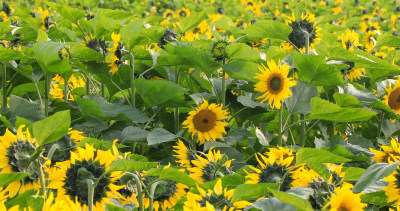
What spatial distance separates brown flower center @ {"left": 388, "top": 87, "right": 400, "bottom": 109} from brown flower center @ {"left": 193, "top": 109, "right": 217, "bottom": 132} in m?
0.76

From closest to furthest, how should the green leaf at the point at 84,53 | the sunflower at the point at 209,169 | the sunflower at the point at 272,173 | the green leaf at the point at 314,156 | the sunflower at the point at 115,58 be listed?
the green leaf at the point at 314,156
the sunflower at the point at 272,173
the sunflower at the point at 209,169
the green leaf at the point at 84,53
the sunflower at the point at 115,58

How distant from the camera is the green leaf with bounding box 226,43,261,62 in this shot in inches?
76.4

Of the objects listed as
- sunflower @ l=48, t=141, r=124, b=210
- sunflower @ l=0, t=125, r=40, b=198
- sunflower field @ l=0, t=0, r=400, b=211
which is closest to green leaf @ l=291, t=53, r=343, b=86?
sunflower field @ l=0, t=0, r=400, b=211

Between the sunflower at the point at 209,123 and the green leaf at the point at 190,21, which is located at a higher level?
the green leaf at the point at 190,21

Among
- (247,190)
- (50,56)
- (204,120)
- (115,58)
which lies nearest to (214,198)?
(247,190)

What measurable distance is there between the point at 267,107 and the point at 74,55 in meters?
0.72

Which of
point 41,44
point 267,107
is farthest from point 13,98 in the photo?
point 267,107

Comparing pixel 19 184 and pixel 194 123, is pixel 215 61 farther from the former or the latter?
pixel 19 184

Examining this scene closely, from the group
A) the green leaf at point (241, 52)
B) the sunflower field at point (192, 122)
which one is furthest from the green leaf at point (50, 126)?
the green leaf at point (241, 52)

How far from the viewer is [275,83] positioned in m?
1.92

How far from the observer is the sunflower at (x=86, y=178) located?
1.24 m

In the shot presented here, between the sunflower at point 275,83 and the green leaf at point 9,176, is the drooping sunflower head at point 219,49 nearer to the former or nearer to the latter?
the sunflower at point 275,83

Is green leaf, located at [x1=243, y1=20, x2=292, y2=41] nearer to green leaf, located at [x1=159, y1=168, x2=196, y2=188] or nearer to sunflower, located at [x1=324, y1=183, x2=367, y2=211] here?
green leaf, located at [x1=159, y1=168, x2=196, y2=188]

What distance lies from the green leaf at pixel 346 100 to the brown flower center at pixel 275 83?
0.20 metres
